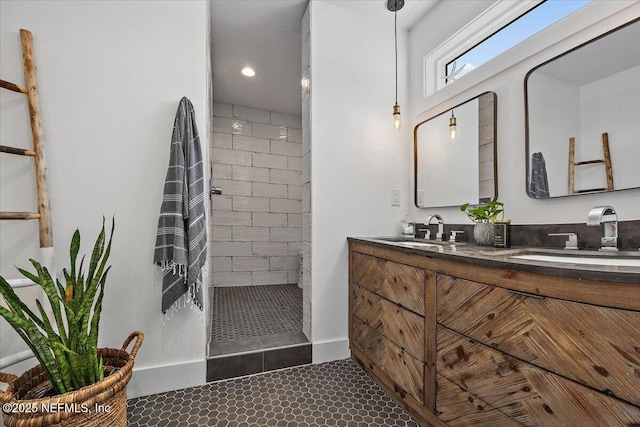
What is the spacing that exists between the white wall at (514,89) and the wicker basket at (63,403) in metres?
1.99

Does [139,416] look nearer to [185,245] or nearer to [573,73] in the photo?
[185,245]

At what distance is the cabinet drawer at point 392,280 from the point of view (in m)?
1.34

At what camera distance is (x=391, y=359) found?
1523mm

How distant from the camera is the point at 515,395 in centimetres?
92

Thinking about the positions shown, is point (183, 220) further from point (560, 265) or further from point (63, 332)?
point (560, 265)

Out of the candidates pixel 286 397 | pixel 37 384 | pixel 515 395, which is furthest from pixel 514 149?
pixel 37 384

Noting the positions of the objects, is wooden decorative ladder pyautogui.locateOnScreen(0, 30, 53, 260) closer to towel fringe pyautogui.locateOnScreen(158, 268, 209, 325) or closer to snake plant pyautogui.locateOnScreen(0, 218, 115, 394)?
snake plant pyautogui.locateOnScreen(0, 218, 115, 394)

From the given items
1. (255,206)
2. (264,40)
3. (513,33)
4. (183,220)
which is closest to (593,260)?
A: (513,33)

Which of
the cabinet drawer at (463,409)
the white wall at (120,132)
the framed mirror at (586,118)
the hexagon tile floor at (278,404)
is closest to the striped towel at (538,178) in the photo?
the framed mirror at (586,118)

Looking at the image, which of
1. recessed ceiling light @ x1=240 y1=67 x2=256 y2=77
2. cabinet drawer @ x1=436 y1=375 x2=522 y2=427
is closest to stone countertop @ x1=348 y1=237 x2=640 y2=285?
cabinet drawer @ x1=436 y1=375 x2=522 y2=427

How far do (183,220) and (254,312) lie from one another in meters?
1.47

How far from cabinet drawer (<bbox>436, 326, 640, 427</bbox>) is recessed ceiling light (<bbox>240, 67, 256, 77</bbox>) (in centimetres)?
302

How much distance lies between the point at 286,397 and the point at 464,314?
1.08 meters

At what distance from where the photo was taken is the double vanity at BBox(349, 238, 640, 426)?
71cm
